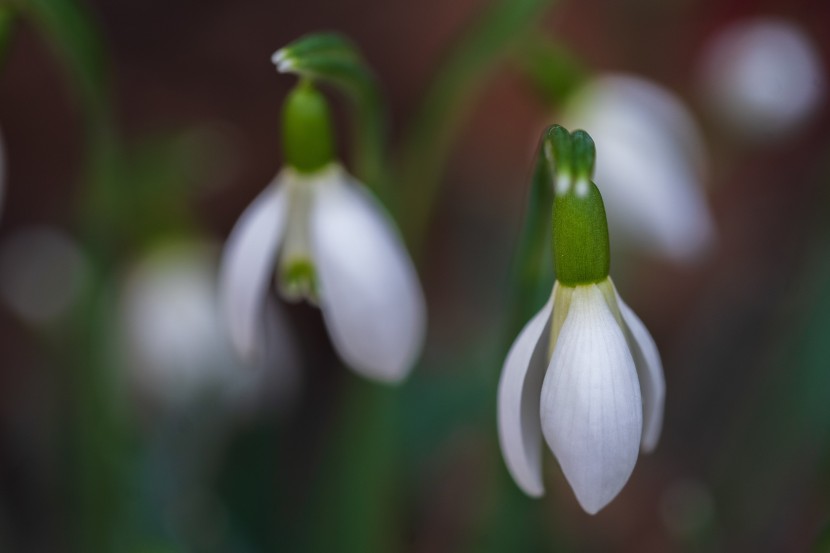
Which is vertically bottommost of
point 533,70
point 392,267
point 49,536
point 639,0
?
point 49,536

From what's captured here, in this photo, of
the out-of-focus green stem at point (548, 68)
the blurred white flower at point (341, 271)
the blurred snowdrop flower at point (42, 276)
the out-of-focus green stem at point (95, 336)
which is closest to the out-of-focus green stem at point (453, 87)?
the out-of-focus green stem at point (548, 68)

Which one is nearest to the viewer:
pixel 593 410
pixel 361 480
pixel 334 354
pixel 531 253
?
pixel 593 410

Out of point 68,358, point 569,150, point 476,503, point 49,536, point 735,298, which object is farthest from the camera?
point 735,298

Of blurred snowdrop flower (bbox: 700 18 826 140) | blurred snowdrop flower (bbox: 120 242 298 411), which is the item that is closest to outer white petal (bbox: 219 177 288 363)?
blurred snowdrop flower (bbox: 120 242 298 411)

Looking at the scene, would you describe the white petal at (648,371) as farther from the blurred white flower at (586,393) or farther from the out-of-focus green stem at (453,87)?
the out-of-focus green stem at (453,87)

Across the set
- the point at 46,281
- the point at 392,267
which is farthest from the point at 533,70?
the point at 46,281

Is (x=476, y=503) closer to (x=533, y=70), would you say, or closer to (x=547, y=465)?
(x=547, y=465)

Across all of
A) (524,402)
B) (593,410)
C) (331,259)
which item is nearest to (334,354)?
(331,259)

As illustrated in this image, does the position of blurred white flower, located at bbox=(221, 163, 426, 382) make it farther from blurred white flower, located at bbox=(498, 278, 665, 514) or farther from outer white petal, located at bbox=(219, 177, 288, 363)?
blurred white flower, located at bbox=(498, 278, 665, 514)

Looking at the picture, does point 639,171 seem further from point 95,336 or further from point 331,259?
point 95,336
